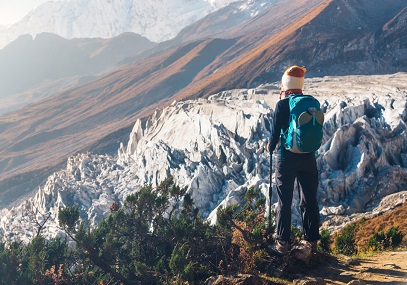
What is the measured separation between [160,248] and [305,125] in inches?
231

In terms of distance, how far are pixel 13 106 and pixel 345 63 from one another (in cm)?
13518

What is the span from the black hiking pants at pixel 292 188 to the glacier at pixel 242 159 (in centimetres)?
1120

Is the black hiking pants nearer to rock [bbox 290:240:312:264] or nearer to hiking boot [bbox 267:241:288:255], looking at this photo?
hiking boot [bbox 267:241:288:255]

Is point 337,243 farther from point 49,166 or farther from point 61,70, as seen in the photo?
point 61,70

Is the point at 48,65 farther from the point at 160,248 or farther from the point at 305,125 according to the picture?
the point at 305,125

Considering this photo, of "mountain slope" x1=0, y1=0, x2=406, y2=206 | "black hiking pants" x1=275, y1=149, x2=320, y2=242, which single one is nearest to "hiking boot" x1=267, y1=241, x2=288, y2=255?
"black hiking pants" x1=275, y1=149, x2=320, y2=242

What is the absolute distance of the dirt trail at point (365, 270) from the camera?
241 inches

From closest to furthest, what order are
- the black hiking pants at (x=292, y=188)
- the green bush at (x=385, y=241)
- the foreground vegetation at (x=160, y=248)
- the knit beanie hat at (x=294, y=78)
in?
the black hiking pants at (x=292, y=188), the knit beanie hat at (x=294, y=78), the foreground vegetation at (x=160, y=248), the green bush at (x=385, y=241)

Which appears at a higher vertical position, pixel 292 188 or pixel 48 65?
pixel 48 65

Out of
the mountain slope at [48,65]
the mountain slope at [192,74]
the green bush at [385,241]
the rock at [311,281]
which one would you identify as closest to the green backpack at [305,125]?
the rock at [311,281]

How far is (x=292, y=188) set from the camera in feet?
21.6

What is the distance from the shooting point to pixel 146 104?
8644cm

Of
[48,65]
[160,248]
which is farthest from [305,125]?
[48,65]

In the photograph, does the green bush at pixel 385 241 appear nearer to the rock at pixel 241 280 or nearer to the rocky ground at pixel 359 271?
the rocky ground at pixel 359 271
